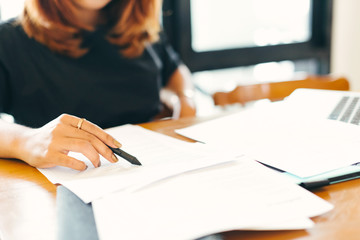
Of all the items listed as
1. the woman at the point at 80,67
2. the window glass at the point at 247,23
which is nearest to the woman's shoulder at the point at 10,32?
the woman at the point at 80,67

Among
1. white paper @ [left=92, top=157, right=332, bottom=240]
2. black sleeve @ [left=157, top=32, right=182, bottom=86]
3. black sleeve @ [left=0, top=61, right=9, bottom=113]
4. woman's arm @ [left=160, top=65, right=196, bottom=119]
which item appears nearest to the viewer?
white paper @ [left=92, top=157, right=332, bottom=240]

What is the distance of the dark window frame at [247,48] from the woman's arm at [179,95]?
0.60 m

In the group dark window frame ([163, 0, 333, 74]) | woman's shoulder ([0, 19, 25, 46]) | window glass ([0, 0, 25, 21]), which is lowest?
dark window frame ([163, 0, 333, 74])

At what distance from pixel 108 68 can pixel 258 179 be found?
30.8 inches

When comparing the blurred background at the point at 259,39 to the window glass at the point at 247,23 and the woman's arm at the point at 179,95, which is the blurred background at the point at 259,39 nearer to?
the window glass at the point at 247,23

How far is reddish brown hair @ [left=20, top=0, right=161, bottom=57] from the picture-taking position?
113 centimetres

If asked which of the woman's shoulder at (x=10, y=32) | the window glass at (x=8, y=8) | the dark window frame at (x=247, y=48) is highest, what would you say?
the window glass at (x=8, y=8)

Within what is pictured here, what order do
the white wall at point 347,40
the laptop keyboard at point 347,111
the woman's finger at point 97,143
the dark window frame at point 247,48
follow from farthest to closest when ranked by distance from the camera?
the white wall at point 347,40, the dark window frame at point 247,48, the laptop keyboard at point 347,111, the woman's finger at point 97,143

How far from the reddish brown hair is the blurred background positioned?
25.5 inches

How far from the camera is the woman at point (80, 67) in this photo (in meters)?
1.11

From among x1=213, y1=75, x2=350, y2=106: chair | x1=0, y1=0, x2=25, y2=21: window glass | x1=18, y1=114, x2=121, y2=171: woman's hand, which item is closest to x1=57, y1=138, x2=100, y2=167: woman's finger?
x1=18, y1=114, x2=121, y2=171: woman's hand

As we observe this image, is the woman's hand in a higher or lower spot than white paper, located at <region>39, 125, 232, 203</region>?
higher

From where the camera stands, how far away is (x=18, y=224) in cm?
47

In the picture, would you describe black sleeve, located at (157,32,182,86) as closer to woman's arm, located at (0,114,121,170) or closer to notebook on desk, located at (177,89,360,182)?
notebook on desk, located at (177,89,360,182)
